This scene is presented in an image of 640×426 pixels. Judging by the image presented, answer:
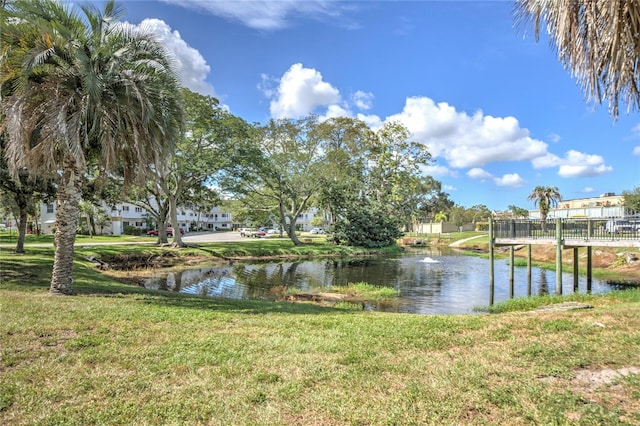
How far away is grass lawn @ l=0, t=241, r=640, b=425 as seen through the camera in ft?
11.9

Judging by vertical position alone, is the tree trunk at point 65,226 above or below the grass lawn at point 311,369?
above

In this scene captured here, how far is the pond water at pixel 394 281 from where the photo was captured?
15.6 meters

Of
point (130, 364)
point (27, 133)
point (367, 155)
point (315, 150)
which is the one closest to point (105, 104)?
point (27, 133)

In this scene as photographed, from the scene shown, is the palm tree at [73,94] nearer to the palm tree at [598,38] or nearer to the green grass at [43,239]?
the palm tree at [598,38]

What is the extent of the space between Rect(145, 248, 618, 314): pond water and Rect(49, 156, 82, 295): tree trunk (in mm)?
6438

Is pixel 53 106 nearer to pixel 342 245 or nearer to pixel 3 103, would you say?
pixel 3 103

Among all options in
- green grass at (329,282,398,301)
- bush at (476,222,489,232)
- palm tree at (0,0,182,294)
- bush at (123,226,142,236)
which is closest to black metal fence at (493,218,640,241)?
green grass at (329,282,398,301)

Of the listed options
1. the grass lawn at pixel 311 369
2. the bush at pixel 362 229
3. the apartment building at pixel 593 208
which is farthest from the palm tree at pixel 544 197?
the grass lawn at pixel 311 369

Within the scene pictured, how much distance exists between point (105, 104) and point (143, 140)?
1293 millimetres

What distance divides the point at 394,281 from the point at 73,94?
17.5m

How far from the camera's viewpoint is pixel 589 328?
6555 mm

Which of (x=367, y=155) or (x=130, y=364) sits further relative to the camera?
(x=367, y=155)

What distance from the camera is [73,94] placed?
9648mm

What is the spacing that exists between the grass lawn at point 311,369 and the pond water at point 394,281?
7332 mm
